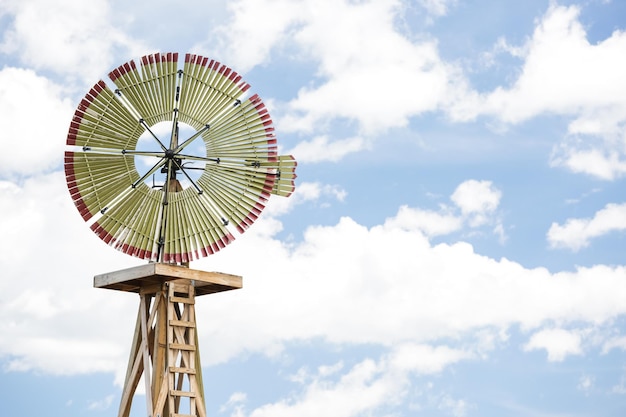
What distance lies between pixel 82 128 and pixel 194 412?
4278mm

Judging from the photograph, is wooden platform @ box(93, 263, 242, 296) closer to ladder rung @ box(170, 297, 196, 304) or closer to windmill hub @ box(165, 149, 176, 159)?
ladder rung @ box(170, 297, 196, 304)

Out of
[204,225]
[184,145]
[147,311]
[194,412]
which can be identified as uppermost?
[184,145]

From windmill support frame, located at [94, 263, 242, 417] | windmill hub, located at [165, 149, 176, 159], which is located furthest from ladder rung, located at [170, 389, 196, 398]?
windmill hub, located at [165, 149, 176, 159]

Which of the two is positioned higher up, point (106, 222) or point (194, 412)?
point (106, 222)

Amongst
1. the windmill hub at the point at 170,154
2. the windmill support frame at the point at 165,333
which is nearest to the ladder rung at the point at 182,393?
the windmill support frame at the point at 165,333

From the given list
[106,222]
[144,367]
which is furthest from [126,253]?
[144,367]

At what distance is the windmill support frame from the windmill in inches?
0.8

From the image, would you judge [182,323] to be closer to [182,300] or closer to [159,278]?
[182,300]

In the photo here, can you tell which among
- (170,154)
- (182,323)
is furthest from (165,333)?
(170,154)

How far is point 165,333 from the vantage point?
15742 millimetres

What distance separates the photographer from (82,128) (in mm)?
16359

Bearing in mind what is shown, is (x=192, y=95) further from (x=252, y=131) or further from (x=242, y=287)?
(x=242, y=287)

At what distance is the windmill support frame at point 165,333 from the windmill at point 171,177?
0.06 feet

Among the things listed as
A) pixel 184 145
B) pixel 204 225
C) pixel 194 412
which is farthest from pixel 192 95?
pixel 194 412
